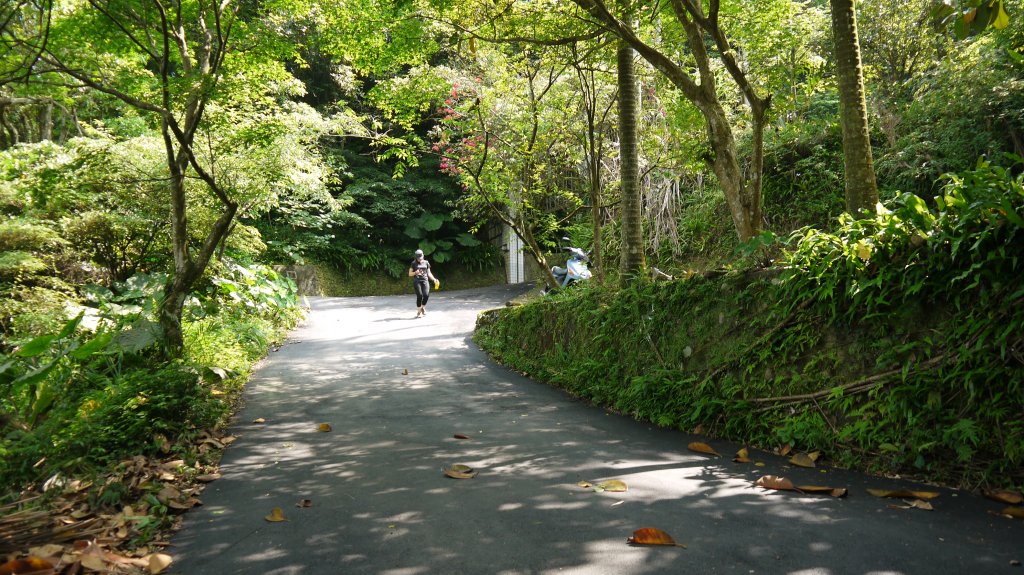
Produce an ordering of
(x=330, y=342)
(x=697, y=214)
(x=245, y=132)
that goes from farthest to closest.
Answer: (x=697, y=214) → (x=330, y=342) → (x=245, y=132)

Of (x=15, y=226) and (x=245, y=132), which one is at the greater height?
(x=245, y=132)

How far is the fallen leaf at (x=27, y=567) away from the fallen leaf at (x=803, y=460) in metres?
4.51

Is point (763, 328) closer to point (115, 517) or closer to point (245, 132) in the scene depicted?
point (115, 517)

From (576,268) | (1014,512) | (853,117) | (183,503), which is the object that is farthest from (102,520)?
(576,268)

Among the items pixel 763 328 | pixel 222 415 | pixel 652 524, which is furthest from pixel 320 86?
pixel 652 524

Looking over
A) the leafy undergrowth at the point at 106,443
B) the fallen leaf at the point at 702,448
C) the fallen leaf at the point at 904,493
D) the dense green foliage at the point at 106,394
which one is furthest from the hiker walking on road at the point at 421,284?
the fallen leaf at the point at 904,493

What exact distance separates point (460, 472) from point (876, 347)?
318cm

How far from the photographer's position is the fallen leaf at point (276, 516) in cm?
371

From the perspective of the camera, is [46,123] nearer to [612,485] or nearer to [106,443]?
[106,443]

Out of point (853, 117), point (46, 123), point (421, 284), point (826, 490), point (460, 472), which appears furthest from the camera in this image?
point (46, 123)

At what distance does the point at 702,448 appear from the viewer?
5133 millimetres

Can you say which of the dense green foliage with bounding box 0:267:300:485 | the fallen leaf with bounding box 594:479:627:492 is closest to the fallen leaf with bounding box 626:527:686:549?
the fallen leaf with bounding box 594:479:627:492

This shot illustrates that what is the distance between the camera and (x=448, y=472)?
4.57 m

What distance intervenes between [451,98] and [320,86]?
50.9ft
